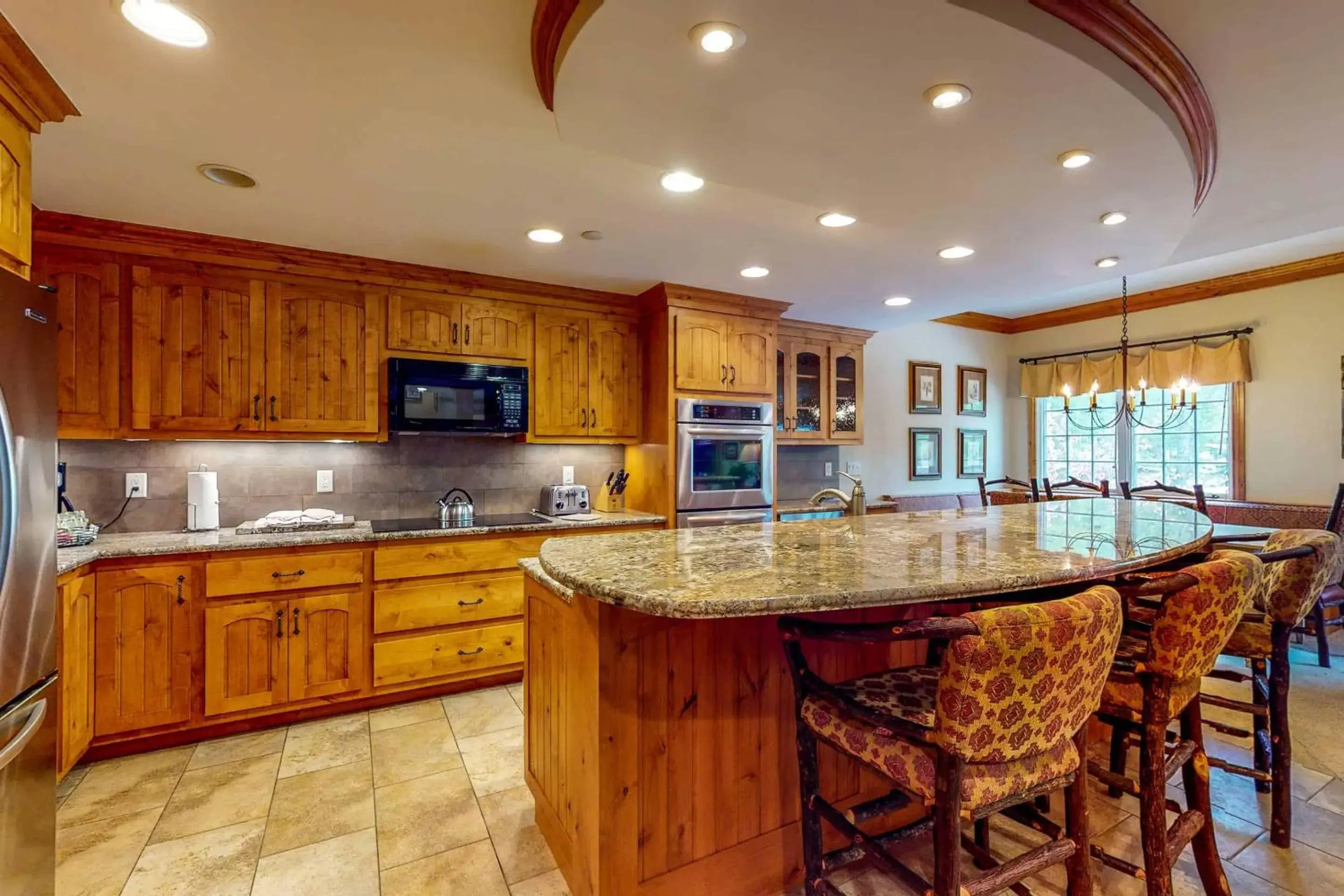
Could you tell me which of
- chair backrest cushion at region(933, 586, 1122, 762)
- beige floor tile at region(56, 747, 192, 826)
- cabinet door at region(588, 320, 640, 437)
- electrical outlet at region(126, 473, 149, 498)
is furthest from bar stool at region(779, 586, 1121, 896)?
electrical outlet at region(126, 473, 149, 498)

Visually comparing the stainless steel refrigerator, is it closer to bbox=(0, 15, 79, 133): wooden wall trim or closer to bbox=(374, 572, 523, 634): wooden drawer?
bbox=(0, 15, 79, 133): wooden wall trim

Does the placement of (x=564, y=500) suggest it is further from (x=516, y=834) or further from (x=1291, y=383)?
(x=1291, y=383)

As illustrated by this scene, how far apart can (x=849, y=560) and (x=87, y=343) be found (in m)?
3.33

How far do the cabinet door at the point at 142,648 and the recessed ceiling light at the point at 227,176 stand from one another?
5.30 ft

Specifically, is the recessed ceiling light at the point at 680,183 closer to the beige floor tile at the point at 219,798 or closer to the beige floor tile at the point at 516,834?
the beige floor tile at the point at 516,834

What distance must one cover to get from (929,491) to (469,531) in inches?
171

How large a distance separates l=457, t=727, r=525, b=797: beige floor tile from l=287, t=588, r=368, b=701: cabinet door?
0.69 meters

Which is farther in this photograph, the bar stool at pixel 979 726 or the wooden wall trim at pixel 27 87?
the wooden wall trim at pixel 27 87

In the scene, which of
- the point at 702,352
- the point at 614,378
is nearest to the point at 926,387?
the point at 702,352

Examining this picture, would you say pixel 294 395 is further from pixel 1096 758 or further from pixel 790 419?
pixel 1096 758

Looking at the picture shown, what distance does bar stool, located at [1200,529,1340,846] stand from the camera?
191cm

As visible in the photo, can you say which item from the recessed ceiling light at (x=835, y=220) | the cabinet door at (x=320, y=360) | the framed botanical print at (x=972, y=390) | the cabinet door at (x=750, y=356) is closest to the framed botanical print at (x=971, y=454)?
the framed botanical print at (x=972, y=390)

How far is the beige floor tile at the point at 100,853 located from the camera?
176 centimetres

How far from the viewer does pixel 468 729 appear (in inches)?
→ 108
